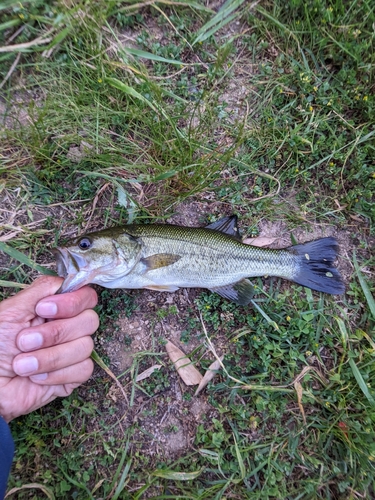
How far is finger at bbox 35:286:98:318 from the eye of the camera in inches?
114

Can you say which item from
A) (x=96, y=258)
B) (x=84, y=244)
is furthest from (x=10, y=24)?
(x=96, y=258)

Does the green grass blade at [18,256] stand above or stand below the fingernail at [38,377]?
above

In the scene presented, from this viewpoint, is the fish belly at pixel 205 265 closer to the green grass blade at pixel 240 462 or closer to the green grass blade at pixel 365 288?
the green grass blade at pixel 365 288

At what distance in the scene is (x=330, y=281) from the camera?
3586mm

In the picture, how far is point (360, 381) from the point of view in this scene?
3.39 m

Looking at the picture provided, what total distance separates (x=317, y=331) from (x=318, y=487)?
1399mm

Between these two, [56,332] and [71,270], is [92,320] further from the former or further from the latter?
[71,270]

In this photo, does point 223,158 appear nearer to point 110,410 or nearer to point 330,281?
point 330,281

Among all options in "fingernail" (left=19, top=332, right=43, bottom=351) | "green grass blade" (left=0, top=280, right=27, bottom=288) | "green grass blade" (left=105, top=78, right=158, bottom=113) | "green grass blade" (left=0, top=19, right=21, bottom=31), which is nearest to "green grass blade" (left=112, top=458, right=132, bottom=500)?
"fingernail" (left=19, top=332, right=43, bottom=351)

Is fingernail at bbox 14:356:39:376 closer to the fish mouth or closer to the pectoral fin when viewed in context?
the fish mouth

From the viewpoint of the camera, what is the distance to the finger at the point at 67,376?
9.64ft

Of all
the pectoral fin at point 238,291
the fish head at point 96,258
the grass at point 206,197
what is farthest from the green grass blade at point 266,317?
the fish head at point 96,258

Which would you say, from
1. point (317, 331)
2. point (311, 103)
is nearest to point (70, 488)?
point (317, 331)

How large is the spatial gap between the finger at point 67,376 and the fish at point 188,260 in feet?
2.20
